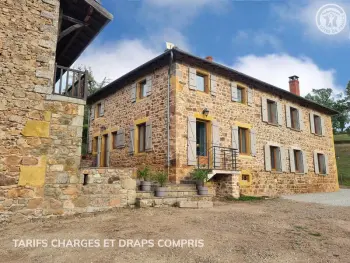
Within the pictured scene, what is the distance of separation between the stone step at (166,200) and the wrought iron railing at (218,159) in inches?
77.5

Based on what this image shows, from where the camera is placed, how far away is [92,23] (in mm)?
7312

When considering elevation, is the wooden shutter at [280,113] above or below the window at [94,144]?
above

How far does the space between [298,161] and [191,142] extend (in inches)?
270

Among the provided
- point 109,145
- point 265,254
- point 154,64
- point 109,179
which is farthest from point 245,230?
point 109,145

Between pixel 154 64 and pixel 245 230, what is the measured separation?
23.2 feet

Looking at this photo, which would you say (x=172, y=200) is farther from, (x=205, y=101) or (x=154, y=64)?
(x=154, y=64)

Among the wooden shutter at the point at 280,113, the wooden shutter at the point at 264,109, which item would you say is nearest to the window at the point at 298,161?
the wooden shutter at the point at 280,113

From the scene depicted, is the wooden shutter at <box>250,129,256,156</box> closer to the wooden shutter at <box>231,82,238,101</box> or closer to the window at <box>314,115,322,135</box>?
the wooden shutter at <box>231,82,238,101</box>

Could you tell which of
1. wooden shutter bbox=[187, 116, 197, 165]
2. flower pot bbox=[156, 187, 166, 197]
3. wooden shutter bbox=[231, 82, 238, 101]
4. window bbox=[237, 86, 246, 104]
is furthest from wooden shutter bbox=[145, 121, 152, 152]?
window bbox=[237, 86, 246, 104]

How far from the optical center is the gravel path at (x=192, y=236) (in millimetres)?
3307

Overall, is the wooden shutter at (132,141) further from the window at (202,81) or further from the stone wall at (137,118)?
the window at (202,81)

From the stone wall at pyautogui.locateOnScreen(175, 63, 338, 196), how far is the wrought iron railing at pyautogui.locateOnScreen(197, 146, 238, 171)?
0.33 metres

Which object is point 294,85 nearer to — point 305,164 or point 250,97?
point 305,164

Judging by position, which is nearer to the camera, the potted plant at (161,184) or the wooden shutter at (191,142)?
the potted plant at (161,184)
